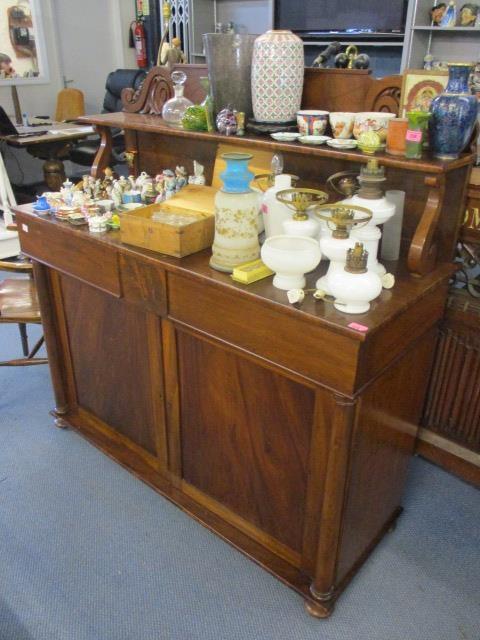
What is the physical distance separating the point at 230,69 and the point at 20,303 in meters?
1.39

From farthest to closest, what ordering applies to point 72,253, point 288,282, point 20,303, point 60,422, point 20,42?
point 20,42 → point 20,303 → point 60,422 → point 72,253 → point 288,282

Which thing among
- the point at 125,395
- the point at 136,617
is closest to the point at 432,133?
the point at 125,395

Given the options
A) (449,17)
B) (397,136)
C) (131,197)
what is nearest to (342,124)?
(397,136)

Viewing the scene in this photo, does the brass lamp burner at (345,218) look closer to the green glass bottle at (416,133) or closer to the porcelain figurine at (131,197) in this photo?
the green glass bottle at (416,133)

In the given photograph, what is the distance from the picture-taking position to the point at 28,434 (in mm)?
2234

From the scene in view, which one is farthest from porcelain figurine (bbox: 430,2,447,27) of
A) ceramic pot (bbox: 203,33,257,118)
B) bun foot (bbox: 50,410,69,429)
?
bun foot (bbox: 50,410,69,429)

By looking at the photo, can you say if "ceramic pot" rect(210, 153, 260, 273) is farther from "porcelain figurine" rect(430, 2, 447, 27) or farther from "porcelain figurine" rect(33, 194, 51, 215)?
"porcelain figurine" rect(430, 2, 447, 27)

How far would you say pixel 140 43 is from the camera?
609 cm

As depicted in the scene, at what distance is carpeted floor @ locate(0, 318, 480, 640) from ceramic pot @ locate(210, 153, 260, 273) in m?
0.96

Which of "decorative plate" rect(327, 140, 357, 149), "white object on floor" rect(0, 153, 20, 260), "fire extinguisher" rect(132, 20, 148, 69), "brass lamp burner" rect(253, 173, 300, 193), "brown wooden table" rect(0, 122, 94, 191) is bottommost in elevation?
"white object on floor" rect(0, 153, 20, 260)

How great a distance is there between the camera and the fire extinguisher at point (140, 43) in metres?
6.00

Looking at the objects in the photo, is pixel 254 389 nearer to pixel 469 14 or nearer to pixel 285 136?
pixel 285 136

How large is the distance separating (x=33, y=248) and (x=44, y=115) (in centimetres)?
462

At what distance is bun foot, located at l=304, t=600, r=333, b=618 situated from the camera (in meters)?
1.51
